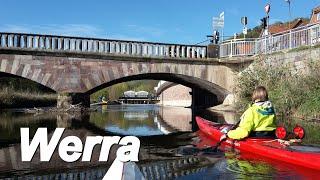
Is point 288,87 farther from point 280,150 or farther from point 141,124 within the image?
point 280,150

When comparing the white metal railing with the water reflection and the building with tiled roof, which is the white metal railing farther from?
the building with tiled roof

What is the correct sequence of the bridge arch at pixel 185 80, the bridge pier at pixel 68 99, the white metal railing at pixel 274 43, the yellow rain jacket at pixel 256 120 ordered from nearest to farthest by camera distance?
the yellow rain jacket at pixel 256 120 → the white metal railing at pixel 274 43 → the bridge pier at pixel 68 99 → the bridge arch at pixel 185 80

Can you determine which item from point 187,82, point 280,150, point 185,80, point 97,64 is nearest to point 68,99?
point 97,64

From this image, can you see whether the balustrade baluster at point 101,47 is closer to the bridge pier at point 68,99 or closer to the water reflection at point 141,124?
the bridge pier at point 68,99

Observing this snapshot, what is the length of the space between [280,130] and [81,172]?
12.2ft

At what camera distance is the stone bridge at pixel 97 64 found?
22734mm

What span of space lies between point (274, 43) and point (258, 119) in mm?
15655

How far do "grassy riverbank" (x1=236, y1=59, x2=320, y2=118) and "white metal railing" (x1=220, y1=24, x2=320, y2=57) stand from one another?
1.75m

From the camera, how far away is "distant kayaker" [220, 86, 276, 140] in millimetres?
8648

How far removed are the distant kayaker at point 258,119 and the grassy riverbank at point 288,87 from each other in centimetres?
889

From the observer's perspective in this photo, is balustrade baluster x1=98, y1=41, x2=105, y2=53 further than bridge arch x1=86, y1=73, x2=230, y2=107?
No

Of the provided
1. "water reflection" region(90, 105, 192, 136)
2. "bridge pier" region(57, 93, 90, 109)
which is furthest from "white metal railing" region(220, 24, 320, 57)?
"bridge pier" region(57, 93, 90, 109)

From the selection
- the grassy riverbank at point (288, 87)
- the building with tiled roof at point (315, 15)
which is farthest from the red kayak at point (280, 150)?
the building with tiled roof at point (315, 15)

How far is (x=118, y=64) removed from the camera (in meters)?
24.4
